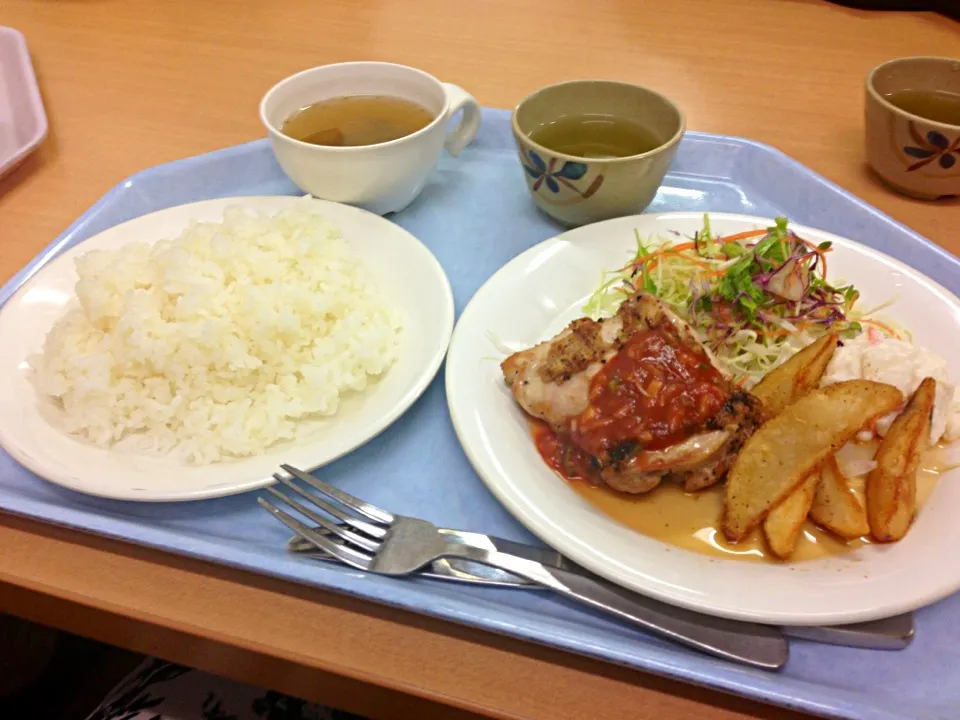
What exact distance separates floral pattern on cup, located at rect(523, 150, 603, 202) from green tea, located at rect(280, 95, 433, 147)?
41 cm

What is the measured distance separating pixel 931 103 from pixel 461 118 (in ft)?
5.03

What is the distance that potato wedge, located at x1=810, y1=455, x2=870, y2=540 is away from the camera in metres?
1.23

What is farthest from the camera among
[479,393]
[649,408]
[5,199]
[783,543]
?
[5,199]

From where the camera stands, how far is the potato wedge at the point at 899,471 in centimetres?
121

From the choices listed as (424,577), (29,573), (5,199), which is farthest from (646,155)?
(5,199)

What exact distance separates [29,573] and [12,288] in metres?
0.95

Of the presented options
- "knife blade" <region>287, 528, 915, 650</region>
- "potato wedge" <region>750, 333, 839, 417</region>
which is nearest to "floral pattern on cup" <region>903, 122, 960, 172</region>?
"potato wedge" <region>750, 333, 839, 417</region>

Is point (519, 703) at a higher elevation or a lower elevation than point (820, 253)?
lower

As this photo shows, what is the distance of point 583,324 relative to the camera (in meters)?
1.54

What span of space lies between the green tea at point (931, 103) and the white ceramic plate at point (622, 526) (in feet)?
2.12

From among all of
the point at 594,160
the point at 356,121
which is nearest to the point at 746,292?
the point at 594,160

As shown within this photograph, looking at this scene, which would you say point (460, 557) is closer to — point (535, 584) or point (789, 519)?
point (535, 584)

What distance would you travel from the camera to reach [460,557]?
1.21 m

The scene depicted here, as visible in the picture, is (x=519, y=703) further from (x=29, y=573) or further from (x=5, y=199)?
(x=5, y=199)
